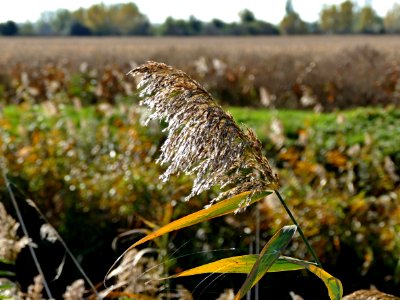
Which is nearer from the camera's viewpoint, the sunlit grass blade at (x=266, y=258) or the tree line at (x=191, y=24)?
the sunlit grass blade at (x=266, y=258)

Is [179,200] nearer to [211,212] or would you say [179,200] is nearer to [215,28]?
[211,212]

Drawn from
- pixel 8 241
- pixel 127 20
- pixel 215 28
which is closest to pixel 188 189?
pixel 8 241

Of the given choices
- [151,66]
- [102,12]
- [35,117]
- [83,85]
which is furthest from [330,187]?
[102,12]

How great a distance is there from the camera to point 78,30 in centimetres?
6244

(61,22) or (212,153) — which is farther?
(61,22)

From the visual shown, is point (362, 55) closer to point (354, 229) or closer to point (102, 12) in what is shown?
point (354, 229)

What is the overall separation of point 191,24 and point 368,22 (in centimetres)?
1515

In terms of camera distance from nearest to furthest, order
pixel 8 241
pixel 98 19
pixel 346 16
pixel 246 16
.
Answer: pixel 8 241
pixel 246 16
pixel 98 19
pixel 346 16

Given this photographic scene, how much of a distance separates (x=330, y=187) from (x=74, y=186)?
2.15 m

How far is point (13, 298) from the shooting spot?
2594 millimetres

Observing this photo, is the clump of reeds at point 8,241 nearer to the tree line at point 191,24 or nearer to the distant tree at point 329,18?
the tree line at point 191,24

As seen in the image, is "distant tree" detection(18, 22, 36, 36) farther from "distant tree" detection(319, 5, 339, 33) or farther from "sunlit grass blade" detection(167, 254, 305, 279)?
"sunlit grass blade" detection(167, 254, 305, 279)

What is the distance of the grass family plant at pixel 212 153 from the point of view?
4.84 ft

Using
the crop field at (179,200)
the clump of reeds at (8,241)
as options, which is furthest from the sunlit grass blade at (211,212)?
the crop field at (179,200)
